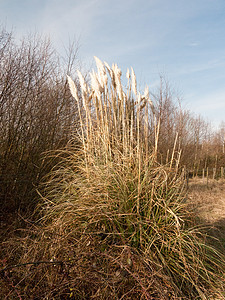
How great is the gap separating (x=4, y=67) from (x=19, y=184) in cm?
177

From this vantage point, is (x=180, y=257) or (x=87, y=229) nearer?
(x=180, y=257)

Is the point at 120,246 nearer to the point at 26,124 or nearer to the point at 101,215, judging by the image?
the point at 101,215

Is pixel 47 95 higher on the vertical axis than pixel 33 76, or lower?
lower

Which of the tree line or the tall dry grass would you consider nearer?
the tall dry grass

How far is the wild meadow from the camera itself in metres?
1.62

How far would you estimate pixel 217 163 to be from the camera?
13242 millimetres

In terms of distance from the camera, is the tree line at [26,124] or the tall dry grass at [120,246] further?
the tree line at [26,124]

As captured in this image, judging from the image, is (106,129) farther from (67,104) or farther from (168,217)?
(67,104)

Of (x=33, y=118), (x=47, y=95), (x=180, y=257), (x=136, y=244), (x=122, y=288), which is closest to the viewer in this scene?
(x=122, y=288)

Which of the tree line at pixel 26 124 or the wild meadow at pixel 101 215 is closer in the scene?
the wild meadow at pixel 101 215

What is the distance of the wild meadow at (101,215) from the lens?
1616 mm

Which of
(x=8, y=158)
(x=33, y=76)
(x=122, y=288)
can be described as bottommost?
(x=122, y=288)

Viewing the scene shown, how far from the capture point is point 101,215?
80.1 inches

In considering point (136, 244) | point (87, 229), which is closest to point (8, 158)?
point (87, 229)
